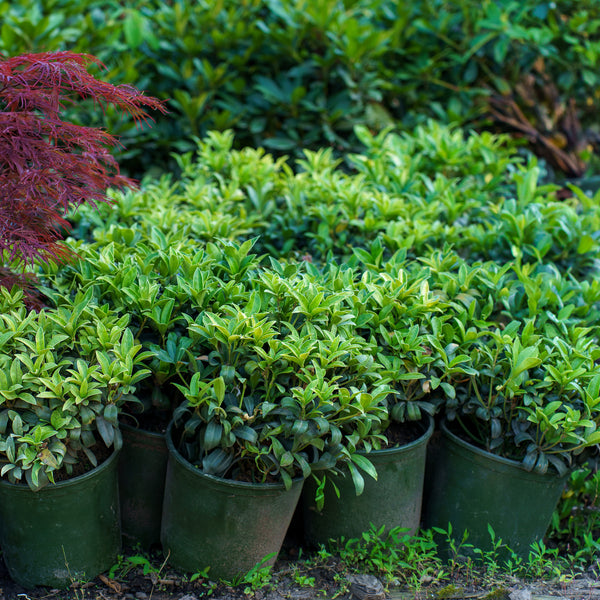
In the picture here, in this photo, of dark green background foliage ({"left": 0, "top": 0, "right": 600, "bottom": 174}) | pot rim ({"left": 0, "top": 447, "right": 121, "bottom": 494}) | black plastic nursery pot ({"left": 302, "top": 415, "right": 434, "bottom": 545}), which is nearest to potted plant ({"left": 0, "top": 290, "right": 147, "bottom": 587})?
pot rim ({"left": 0, "top": 447, "right": 121, "bottom": 494})

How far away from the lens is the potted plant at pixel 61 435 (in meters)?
2.09

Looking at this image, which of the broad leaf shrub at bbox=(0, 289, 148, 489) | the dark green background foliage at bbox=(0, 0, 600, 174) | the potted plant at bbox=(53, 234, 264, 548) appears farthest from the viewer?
the dark green background foliage at bbox=(0, 0, 600, 174)

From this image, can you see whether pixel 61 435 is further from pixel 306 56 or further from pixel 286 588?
pixel 306 56

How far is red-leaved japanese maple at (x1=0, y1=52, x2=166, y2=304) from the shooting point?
228 centimetres

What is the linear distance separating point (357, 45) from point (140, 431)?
3.27 m

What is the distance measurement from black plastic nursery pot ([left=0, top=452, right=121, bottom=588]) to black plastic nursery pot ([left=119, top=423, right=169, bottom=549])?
0.42 feet

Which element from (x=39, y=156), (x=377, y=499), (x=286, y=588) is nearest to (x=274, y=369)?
(x=377, y=499)

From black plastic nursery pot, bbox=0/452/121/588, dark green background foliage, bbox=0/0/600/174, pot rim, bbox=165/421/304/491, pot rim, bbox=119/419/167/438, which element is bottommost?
black plastic nursery pot, bbox=0/452/121/588

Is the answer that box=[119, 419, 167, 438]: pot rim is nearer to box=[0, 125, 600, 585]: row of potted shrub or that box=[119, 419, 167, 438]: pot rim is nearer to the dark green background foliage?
box=[0, 125, 600, 585]: row of potted shrub

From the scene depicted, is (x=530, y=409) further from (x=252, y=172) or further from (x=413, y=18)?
(x=413, y=18)

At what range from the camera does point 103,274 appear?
8.41 feet

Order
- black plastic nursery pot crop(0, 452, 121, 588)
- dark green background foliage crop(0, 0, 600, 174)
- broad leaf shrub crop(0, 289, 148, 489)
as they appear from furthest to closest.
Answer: dark green background foliage crop(0, 0, 600, 174) < black plastic nursery pot crop(0, 452, 121, 588) < broad leaf shrub crop(0, 289, 148, 489)

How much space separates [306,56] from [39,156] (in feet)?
10.1

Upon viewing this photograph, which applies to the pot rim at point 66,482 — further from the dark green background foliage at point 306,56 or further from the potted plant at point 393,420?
the dark green background foliage at point 306,56
